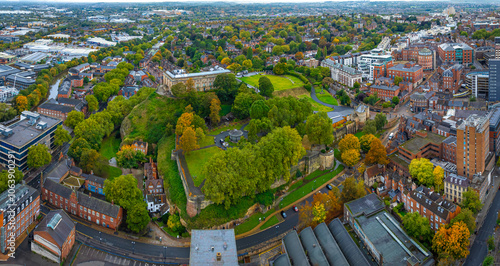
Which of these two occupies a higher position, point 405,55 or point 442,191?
point 405,55

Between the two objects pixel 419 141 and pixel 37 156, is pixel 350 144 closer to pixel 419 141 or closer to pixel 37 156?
pixel 419 141

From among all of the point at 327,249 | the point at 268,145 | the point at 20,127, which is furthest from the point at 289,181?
the point at 20,127

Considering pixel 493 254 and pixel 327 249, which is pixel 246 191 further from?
pixel 493 254

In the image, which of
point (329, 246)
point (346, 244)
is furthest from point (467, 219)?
point (329, 246)

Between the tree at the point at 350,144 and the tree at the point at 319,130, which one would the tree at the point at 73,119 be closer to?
the tree at the point at 319,130

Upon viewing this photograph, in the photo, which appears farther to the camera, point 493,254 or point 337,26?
point 337,26

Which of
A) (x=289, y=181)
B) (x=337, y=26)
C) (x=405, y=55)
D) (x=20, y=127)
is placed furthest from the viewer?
(x=337, y=26)

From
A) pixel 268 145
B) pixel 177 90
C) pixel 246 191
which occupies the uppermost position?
pixel 177 90
